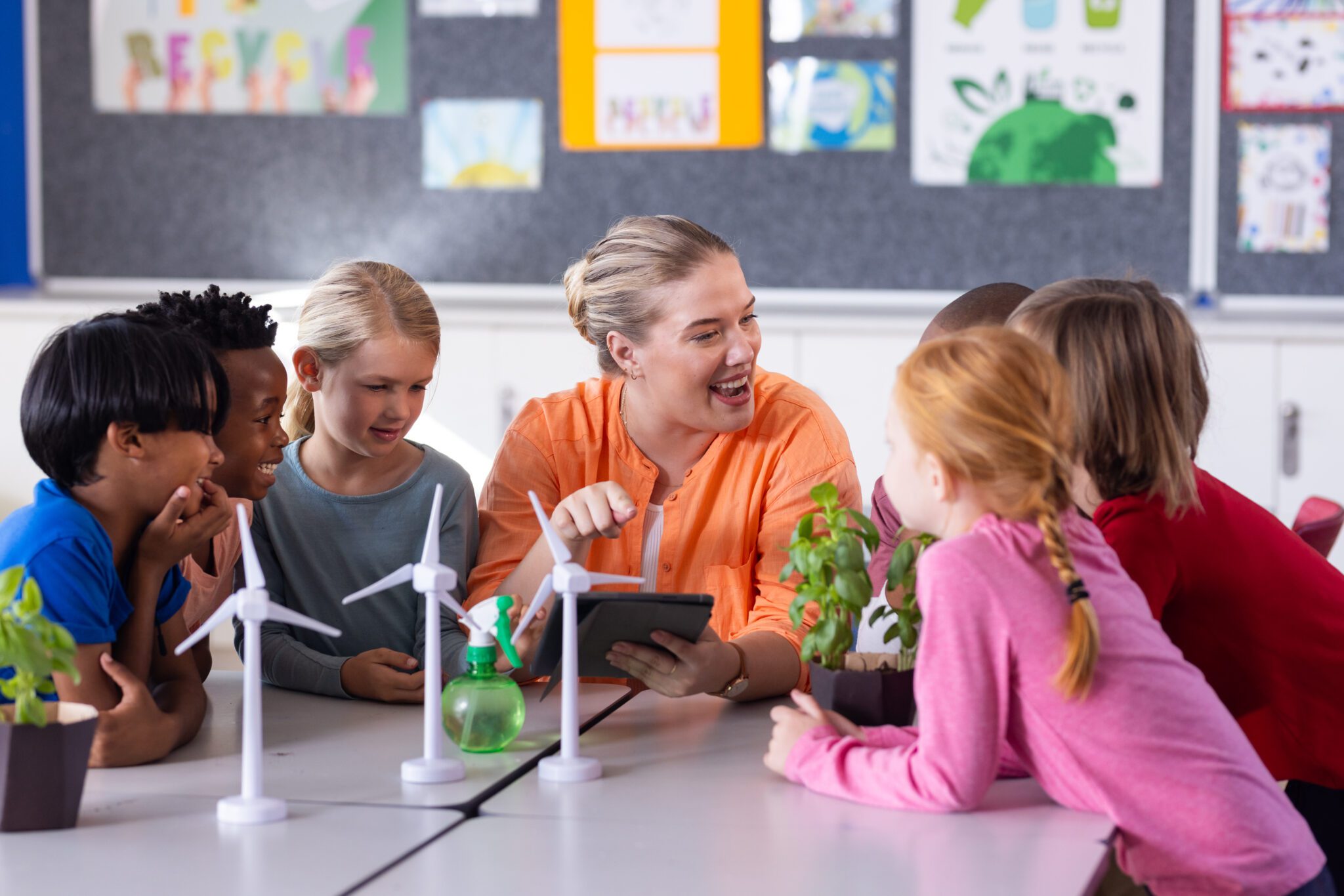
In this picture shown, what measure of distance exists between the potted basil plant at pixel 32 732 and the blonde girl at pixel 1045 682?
0.62m

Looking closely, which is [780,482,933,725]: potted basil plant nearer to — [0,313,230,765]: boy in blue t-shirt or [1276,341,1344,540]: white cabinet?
[0,313,230,765]: boy in blue t-shirt

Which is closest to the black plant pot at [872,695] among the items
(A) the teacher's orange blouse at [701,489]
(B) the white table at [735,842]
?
(B) the white table at [735,842]

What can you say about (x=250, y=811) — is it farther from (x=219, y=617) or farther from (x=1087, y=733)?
(x=1087, y=733)

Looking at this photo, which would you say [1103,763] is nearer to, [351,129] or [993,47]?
[993,47]

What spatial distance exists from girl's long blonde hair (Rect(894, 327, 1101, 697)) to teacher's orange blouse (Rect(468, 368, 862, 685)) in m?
0.64

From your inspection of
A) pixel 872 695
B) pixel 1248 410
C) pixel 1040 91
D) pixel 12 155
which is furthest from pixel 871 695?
pixel 12 155

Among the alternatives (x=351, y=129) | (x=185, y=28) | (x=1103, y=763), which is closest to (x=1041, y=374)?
(x=1103, y=763)

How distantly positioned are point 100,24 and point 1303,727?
9.65ft

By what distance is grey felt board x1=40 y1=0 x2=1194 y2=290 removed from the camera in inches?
120

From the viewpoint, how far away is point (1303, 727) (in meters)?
1.49

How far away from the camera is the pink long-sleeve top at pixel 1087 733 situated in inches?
44.8

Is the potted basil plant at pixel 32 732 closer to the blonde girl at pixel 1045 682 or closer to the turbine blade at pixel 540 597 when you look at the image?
the turbine blade at pixel 540 597

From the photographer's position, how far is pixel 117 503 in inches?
54.2

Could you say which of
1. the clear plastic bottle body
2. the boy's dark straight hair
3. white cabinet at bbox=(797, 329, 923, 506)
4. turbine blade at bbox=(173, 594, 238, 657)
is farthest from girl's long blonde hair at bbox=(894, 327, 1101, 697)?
white cabinet at bbox=(797, 329, 923, 506)
